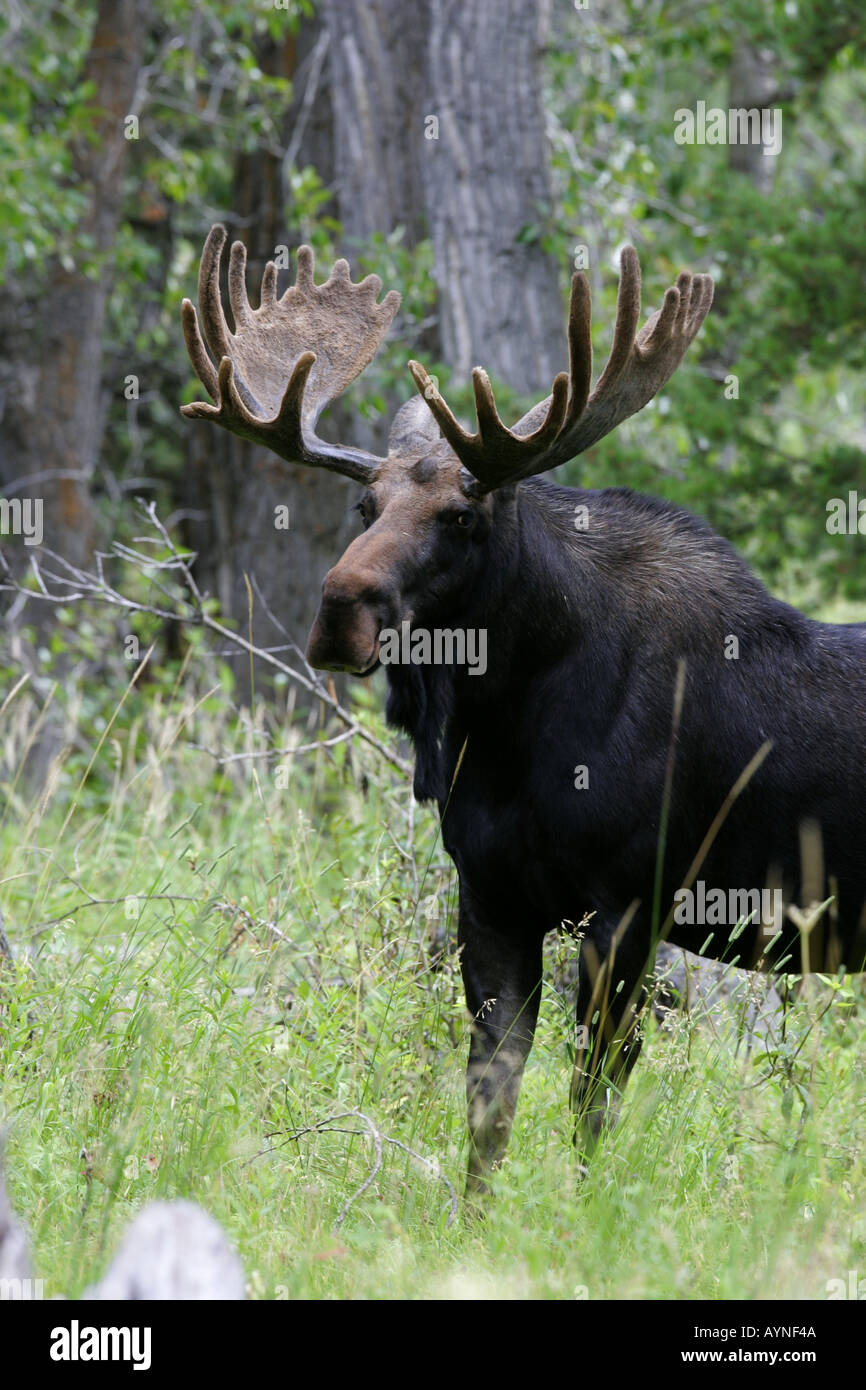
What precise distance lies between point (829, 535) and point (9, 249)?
5077mm

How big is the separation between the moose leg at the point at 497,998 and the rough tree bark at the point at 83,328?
6.71m

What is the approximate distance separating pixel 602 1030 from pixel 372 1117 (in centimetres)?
64

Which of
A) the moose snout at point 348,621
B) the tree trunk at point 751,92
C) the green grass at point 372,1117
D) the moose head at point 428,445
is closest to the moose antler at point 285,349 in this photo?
the moose head at point 428,445

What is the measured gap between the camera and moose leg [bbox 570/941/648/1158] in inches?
148

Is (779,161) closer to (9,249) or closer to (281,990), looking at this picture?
(9,249)

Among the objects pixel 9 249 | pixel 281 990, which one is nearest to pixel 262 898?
pixel 281 990

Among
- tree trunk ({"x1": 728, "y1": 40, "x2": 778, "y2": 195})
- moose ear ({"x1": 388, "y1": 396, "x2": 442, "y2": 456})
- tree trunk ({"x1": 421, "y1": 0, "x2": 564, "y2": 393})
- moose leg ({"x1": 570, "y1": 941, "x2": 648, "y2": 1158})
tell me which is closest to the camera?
moose leg ({"x1": 570, "y1": 941, "x2": 648, "y2": 1158})

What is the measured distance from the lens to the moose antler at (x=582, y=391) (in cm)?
365

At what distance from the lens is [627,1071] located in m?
3.91

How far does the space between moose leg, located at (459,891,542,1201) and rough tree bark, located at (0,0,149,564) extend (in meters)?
6.71

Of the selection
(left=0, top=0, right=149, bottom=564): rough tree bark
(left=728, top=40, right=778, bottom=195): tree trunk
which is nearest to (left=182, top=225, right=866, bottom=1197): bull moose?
(left=0, top=0, right=149, bottom=564): rough tree bark

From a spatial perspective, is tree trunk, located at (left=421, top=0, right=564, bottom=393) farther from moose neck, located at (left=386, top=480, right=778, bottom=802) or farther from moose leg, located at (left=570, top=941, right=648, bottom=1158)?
moose leg, located at (left=570, top=941, right=648, bottom=1158)

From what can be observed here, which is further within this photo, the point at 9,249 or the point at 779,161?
the point at 779,161

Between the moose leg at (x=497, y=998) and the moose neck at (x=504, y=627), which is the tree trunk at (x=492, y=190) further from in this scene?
the moose leg at (x=497, y=998)
